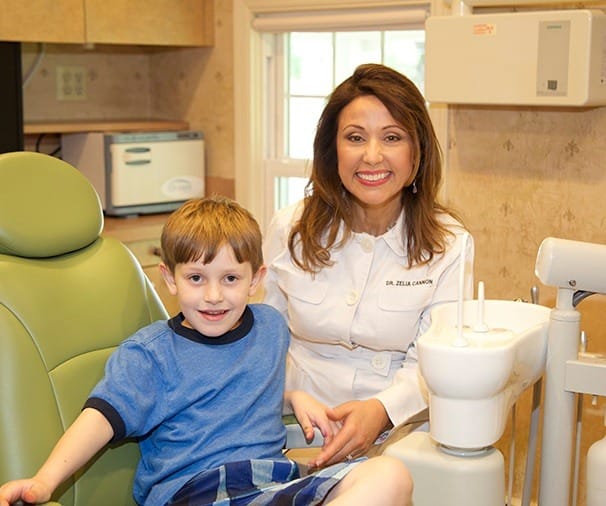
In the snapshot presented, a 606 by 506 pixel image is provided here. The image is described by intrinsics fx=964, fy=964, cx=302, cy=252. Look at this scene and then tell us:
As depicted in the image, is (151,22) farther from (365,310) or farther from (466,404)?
(466,404)

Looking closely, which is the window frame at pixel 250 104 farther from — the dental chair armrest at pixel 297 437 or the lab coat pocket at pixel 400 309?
the dental chair armrest at pixel 297 437

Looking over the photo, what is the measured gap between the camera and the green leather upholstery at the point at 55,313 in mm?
1648

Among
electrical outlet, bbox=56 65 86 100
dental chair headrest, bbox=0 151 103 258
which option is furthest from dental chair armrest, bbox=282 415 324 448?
electrical outlet, bbox=56 65 86 100

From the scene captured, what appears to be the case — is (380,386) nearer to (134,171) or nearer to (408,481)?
(408,481)

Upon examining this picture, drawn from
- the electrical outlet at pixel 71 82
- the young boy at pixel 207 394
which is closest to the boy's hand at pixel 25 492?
the young boy at pixel 207 394

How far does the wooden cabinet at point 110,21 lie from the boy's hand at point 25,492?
5.65 ft

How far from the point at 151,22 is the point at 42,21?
0.42 meters

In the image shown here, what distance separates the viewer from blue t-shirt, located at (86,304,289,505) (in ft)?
5.40

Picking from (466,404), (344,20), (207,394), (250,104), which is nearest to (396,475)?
(466,404)

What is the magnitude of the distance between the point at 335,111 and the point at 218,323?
0.56 meters

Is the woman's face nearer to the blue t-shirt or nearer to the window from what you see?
the blue t-shirt

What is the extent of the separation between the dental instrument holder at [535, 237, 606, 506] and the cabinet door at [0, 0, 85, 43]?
1.88 m

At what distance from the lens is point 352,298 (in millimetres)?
2008

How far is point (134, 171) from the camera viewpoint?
10.6ft
